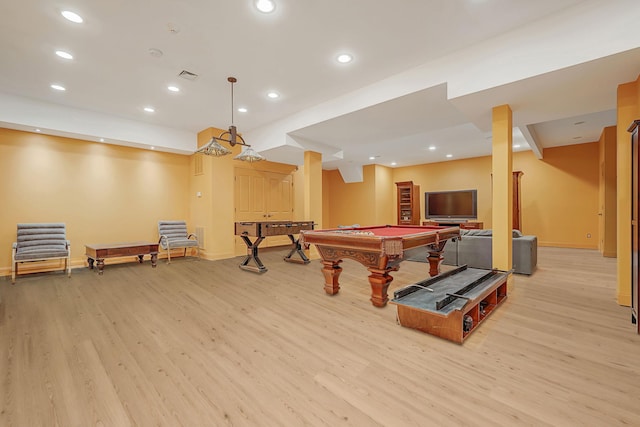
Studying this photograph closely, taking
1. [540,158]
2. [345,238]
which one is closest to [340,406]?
[345,238]

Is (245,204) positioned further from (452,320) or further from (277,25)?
(452,320)

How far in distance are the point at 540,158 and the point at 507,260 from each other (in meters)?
5.83

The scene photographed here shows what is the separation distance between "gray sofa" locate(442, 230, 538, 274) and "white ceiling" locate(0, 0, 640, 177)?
185 cm

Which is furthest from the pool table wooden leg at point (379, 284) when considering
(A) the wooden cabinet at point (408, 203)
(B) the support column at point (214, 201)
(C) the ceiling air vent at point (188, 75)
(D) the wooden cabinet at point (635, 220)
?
(A) the wooden cabinet at point (408, 203)

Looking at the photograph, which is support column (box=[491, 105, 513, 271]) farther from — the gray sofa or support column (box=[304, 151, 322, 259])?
support column (box=[304, 151, 322, 259])

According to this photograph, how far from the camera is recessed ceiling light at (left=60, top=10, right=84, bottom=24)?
8.54ft

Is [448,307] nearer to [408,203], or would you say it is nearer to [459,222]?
[459,222]

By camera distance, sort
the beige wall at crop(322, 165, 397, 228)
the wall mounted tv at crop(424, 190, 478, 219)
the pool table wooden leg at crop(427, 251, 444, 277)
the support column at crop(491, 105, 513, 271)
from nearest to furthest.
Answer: the support column at crop(491, 105, 513, 271) < the pool table wooden leg at crop(427, 251, 444, 277) < the wall mounted tv at crop(424, 190, 478, 219) < the beige wall at crop(322, 165, 397, 228)

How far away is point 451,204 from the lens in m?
8.55

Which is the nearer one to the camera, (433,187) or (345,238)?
(345,238)

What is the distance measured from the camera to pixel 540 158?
7.53m

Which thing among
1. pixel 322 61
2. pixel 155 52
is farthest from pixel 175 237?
pixel 322 61

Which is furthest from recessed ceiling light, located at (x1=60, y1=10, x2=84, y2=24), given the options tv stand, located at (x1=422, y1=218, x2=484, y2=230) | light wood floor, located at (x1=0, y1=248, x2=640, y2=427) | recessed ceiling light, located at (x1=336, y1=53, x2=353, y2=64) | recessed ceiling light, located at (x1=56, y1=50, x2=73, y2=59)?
tv stand, located at (x1=422, y1=218, x2=484, y2=230)

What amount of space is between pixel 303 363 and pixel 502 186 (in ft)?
10.6
